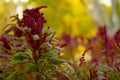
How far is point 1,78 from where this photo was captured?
1.68 meters

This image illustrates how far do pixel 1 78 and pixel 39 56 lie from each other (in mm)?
205

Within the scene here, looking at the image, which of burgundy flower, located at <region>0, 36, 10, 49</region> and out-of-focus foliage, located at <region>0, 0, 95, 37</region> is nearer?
burgundy flower, located at <region>0, 36, 10, 49</region>

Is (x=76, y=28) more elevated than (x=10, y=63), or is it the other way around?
(x=76, y=28)

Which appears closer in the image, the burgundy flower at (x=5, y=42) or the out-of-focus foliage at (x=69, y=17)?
the burgundy flower at (x=5, y=42)

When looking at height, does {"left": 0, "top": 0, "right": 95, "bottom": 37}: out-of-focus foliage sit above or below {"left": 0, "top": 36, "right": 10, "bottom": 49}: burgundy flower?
above

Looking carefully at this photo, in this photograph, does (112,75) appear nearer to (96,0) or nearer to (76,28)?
(96,0)

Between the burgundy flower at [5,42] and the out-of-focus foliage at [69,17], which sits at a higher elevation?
the out-of-focus foliage at [69,17]

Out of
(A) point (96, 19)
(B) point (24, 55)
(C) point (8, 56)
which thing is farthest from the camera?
(A) point (96, 19)

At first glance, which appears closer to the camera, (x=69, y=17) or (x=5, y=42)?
(x=5, y=42)

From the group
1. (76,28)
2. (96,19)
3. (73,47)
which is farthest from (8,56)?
(76,28)

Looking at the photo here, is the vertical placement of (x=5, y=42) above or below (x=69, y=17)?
below

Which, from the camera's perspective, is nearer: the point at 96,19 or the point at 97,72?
the point at 97,72

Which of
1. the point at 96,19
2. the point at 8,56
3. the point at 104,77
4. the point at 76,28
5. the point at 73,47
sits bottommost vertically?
the point at 104,77

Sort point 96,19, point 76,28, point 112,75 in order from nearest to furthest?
point 112,75, point 96,19, point 76,28
